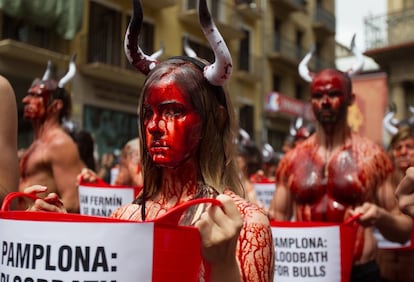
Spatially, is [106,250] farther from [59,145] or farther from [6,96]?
[59,145]

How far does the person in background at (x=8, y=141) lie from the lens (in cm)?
242

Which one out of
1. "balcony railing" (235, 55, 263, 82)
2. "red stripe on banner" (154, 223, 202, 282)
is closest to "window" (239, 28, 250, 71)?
"balcony railing" (235, 55, 263, 82)

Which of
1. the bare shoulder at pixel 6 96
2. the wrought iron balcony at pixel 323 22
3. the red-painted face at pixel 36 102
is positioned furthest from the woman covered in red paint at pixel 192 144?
the wrought iron balcony at pixel 323 22

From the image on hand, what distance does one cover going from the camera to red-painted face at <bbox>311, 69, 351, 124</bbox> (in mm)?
3992

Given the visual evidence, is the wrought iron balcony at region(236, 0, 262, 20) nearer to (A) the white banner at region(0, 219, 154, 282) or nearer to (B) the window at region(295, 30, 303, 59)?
(B) the window at region(295, 30, 303, 59)

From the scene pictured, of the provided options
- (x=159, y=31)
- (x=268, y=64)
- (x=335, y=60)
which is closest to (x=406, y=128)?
(x=159, y=31)

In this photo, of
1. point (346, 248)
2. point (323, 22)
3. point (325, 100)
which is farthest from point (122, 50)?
point (323, 22)

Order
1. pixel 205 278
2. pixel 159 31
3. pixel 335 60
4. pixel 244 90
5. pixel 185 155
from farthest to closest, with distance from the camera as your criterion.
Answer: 1. pixel 335 60
2. pixel 244 90
3. pixel 159 31
4. pixel 185 155
5. pixel 205 278

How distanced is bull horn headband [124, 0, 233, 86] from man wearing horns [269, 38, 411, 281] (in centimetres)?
190

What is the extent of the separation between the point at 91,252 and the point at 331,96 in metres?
2.75

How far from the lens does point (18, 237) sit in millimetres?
1629

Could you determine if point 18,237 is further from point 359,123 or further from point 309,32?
point 309,32

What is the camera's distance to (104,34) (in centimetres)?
1983

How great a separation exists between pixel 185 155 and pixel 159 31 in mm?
20444
